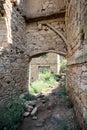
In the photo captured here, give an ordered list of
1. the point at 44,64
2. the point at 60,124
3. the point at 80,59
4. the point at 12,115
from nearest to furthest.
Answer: the point at 80,59 < the point at 60,124 < the point at 12,115 < the point at 44,64

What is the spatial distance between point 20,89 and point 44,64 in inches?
242

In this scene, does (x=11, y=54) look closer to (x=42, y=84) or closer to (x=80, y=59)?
(x=80, y=59)

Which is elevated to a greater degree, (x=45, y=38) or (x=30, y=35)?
(x=30, y=35)

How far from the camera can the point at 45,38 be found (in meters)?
6.20

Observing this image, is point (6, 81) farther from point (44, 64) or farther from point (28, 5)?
point (44, 64)

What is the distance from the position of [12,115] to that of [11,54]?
6.53 ft

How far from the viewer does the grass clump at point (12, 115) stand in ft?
11.9

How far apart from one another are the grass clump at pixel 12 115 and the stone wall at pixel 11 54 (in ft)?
0.99

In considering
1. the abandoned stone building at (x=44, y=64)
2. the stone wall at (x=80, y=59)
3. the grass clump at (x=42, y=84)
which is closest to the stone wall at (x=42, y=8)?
the stone wall at (x=80, y=59)

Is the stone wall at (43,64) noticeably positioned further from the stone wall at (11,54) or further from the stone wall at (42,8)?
the stone wall at (42,8)

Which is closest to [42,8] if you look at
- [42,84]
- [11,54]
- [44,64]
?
[11,54]

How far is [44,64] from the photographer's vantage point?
11891 millimetres

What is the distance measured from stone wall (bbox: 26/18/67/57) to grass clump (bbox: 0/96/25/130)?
7.84 feet

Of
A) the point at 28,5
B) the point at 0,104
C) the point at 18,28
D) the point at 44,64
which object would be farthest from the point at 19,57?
the point at 44,64
